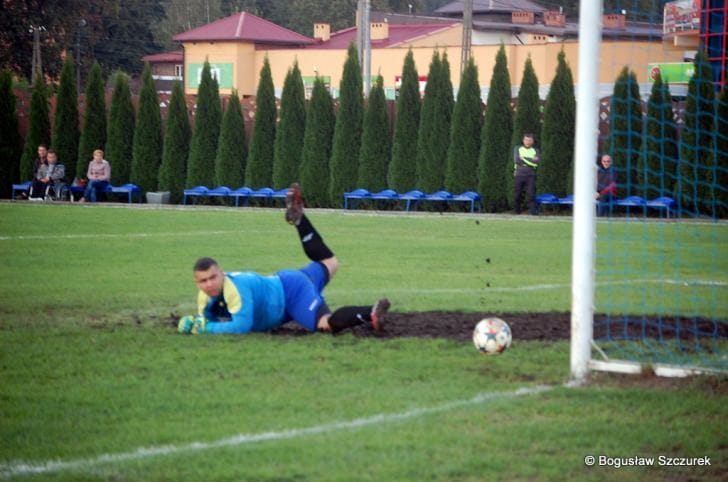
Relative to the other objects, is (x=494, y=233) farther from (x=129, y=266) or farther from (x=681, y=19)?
(x=129, y=266)

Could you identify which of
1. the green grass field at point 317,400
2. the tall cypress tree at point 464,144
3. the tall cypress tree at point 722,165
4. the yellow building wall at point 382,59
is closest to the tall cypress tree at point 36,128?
the tall cypress tree at point 464,144

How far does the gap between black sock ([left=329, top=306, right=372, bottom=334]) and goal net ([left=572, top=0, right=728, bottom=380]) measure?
186 cm

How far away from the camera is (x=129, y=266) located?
53.8ft

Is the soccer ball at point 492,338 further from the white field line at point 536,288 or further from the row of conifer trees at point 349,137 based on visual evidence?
the row of conifer trees at point 349,137

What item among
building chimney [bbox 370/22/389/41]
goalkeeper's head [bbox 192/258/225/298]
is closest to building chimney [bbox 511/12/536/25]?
building chimney [bbox 370/22/389/41]

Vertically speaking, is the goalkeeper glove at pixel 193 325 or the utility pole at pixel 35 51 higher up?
the utility pole at pixel 35 51

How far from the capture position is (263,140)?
34188mm

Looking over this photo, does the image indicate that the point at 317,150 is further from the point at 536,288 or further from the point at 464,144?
the point at 536,288

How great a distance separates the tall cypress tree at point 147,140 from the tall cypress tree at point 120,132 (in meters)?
0.44

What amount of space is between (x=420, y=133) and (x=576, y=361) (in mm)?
24309

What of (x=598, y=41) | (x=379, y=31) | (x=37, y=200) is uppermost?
(x=379, y=31)

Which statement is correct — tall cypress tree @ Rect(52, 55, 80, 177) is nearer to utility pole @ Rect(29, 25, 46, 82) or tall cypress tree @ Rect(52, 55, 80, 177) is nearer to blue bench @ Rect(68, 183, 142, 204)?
blue bench @ Rect(68, 183, 142, 204)

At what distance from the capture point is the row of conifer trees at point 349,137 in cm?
3078

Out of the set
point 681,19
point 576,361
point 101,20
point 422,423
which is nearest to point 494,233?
A: point 681,19
